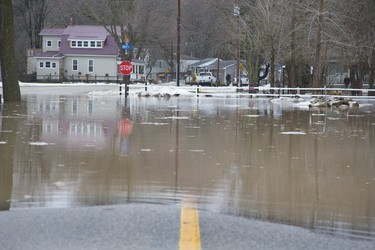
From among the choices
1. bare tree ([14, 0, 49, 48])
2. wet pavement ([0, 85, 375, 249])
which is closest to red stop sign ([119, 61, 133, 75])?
wet pavement ([0, 85, 375, 249])

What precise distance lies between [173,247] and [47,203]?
2.42m

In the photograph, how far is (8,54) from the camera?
90.5 ft

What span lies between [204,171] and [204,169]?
0.69 feet

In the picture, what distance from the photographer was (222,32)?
192ft

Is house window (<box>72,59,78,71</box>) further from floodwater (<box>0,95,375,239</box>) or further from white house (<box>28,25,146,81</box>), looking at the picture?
floodwater (<box>0,95,375,239</box>)

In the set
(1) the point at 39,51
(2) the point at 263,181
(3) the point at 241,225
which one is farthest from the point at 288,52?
(1) the point at 39,51

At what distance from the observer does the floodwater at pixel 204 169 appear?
7.55 metres

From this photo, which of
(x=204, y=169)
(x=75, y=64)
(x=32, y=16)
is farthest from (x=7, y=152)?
(x=32, y=16)

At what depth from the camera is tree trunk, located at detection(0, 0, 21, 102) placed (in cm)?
2695

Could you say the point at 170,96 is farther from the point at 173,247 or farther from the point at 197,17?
the point at 197,17

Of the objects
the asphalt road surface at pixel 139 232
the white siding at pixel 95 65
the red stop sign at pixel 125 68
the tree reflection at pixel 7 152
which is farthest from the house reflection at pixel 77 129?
the white siding at pixel 95 65

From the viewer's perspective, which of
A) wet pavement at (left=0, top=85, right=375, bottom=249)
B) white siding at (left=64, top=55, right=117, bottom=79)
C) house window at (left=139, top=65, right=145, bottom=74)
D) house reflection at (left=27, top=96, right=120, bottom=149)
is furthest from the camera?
house window at (left=139, top=65, right=145, bottom=74)

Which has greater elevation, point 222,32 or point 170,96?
point 222,32

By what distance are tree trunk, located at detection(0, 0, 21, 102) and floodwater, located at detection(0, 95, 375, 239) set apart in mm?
10859
